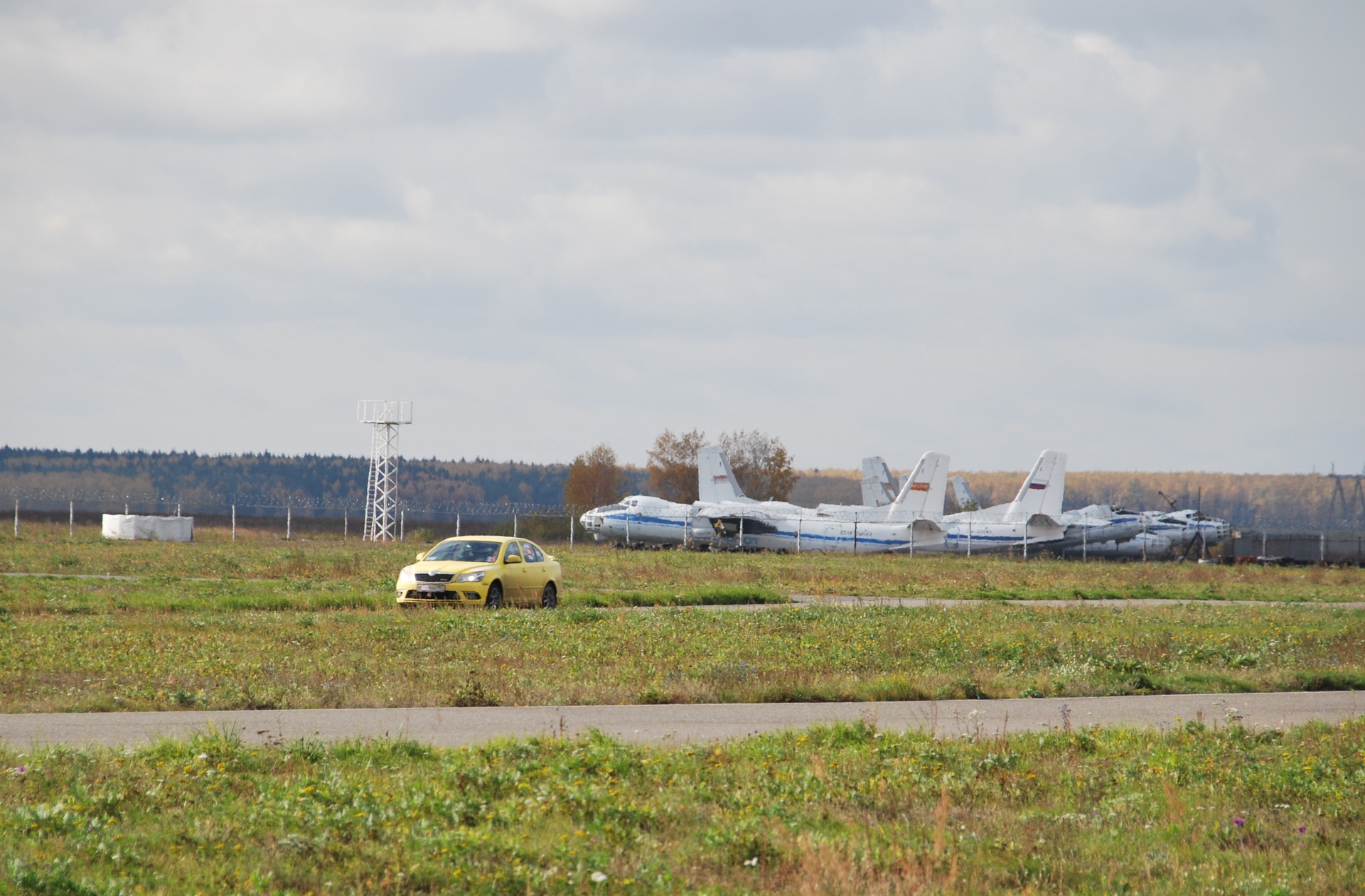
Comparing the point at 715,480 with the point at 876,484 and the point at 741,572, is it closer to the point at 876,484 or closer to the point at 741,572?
the point at 876,484

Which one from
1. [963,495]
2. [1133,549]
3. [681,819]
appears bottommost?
[1133,549]

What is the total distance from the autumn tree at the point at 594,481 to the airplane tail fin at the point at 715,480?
126 ft

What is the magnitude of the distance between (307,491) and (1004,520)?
13463 centimetres

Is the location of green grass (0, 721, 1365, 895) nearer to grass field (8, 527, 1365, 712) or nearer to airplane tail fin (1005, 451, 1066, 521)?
grass field (8, 527, 1365, 712)

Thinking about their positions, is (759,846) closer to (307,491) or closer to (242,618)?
(242,618)

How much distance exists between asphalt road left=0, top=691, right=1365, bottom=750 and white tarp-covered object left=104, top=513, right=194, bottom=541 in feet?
163

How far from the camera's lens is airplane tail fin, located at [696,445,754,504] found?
7038 cm

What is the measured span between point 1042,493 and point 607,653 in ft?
167

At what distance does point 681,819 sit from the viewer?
7957 mm

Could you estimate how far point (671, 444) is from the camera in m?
114

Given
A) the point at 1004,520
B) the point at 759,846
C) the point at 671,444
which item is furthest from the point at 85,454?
the point at 759,846

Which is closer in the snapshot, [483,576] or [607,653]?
[607,653]

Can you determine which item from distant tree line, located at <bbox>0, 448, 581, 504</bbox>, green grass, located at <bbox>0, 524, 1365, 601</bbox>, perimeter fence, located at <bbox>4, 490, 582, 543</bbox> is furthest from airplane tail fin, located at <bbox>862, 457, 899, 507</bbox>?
distant tree line, located at <bbox>0, 448, 581, 504</bbox>

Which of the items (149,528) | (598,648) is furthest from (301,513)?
(598,648)
